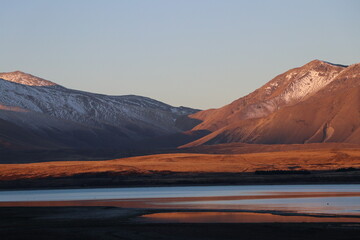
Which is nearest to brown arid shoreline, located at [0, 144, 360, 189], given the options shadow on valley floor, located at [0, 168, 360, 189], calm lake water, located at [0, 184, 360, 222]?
shadow on valley floor, located at [0, 168, 360, 189]

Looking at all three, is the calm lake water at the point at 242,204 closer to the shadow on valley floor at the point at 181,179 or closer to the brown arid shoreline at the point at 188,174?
the shadow on valley floor at the point at 181,179

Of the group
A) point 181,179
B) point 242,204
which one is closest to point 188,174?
point 181,179

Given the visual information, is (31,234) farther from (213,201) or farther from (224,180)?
(224,180)

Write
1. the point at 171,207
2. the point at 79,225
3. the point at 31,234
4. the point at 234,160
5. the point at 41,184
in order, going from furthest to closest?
the point at 234,160, the point at 41,184, the point at 171,207, the point at 79,225, the point at 31,234

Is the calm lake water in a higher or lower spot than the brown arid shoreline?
lower

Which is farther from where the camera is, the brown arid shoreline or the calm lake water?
the brown arid shoreline

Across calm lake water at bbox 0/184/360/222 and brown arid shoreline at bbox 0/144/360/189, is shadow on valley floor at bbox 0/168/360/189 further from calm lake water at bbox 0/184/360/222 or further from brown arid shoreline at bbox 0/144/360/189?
calm lake water at bbox 0/184/360/222

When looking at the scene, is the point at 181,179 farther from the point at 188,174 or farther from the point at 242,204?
the point at 242,204

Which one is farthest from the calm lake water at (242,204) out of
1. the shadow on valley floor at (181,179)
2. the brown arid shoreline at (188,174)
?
the brown arid shoreline at (188,174)

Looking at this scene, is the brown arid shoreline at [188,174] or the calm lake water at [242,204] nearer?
the calm lake water at [242,204]

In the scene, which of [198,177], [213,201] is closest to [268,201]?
[213,201]

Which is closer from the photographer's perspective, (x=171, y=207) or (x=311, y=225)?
(x=311, y=225)

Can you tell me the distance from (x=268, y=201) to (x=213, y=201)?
5635 mm

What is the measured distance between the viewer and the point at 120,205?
243 feet
